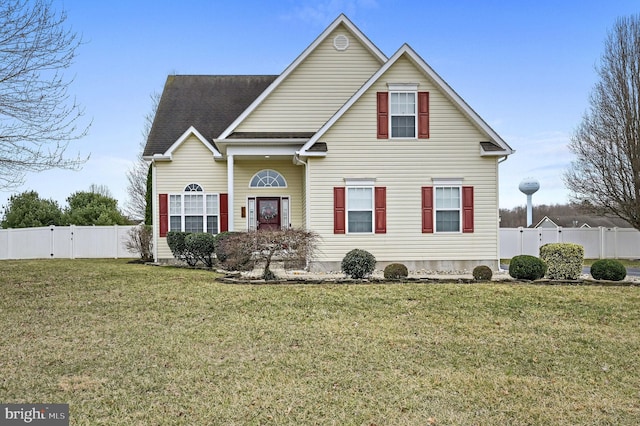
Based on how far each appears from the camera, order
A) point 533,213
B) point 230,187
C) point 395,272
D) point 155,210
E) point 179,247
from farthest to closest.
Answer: point 533,213 → point 155,210 → point 230,187 → point 179,247 → point 395,272

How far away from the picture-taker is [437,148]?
16156 mm

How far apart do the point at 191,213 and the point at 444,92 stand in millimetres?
9985

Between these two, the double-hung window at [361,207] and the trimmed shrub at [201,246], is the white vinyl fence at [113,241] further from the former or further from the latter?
the double-hung window at [361,207]

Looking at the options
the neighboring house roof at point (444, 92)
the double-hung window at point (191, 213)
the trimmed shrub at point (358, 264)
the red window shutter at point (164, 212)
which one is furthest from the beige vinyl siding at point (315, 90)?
the trimmed shrub at point (358, 264)

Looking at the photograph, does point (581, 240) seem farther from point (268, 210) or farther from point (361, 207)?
point (268, 210)

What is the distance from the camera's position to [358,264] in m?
13.4

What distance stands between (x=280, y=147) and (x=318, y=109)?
82.2 inches

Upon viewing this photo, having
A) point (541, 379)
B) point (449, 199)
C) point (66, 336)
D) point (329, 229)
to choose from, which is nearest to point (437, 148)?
point (449, 199)

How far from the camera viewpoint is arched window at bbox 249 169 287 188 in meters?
19.1

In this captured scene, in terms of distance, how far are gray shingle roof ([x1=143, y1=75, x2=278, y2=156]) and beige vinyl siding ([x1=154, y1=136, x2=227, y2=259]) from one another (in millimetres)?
817

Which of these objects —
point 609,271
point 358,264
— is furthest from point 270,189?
point 609,271

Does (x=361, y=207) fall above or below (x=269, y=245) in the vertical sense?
above

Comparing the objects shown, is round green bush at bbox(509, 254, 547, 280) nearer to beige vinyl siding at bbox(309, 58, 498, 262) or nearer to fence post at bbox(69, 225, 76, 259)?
beige vinyl siding at bbox(309, 58, 498, 262)

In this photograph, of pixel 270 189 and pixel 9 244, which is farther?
pixel 9 244
